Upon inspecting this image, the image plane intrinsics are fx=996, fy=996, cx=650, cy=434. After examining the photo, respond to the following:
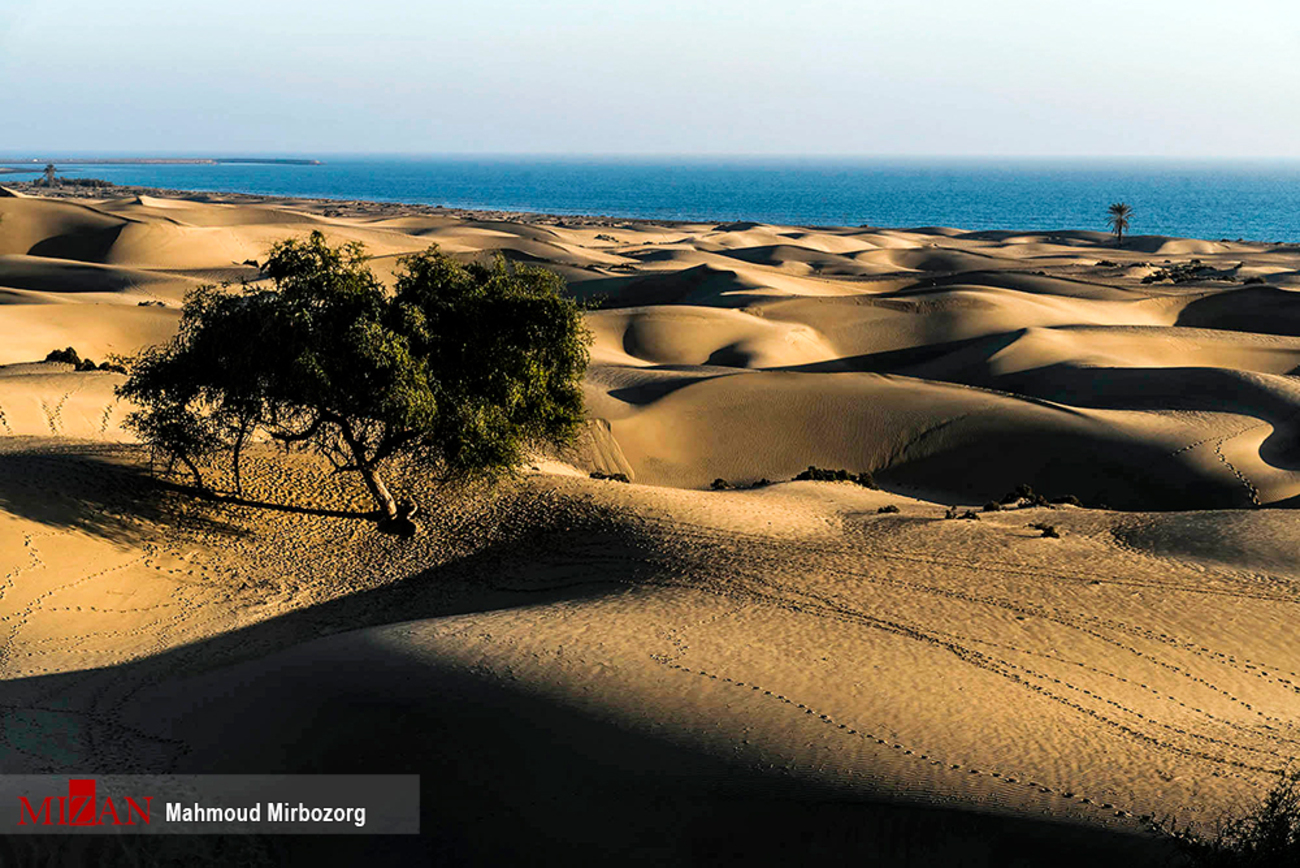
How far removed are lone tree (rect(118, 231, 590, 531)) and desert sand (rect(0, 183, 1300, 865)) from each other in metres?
1.78

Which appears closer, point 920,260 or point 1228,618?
point 1228,618

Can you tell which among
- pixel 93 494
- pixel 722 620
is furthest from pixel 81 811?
pixel 93 494

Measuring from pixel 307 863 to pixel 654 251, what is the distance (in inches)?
2767

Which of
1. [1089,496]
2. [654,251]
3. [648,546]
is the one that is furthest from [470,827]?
[654,251]

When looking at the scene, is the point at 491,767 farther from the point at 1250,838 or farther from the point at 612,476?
the point at 612,476

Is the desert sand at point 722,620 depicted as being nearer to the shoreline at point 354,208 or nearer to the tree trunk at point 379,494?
the tree trunk at point 379,494

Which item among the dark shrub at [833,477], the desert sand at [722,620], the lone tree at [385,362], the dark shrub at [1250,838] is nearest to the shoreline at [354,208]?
the desert sand at [722,620]

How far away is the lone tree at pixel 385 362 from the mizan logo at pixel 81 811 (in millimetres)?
7499

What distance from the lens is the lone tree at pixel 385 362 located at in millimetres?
16250

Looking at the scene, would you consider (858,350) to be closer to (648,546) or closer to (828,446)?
(828,446)

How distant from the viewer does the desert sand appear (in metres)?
9.36

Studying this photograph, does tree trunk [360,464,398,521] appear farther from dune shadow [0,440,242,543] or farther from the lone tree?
dune shadow [0,440,242,543]

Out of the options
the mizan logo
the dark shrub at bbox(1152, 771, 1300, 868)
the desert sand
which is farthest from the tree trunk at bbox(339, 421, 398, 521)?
the dark shrub at bbox(1152, 771, 1300, 868)

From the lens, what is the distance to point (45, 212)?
7125cm
